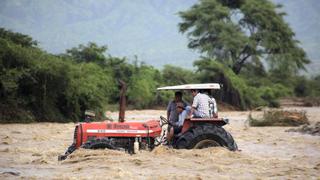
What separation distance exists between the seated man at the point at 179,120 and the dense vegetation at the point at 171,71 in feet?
52.3

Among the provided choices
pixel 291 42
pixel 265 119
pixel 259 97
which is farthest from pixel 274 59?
pixel 265 119

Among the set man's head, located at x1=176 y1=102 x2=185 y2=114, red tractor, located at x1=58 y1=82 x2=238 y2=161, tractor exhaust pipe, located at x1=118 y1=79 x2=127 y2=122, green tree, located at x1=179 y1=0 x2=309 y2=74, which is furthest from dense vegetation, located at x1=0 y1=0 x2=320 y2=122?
tractor exhaust pipe, located at x1=118 y1=79 x2=127 y2=122

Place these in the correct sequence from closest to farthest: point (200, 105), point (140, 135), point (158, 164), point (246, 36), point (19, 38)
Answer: point (158, 164)
point (140, 135)
point (200, 105)
point (19, 38)
point (246, 36)

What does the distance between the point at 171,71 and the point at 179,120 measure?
126ft

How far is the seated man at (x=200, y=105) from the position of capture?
48.5 ft

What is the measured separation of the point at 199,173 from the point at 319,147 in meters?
7.89

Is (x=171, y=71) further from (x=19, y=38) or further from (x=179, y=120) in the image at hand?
(x=179, y=120)

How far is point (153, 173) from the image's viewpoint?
494 inches

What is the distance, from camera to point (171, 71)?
5328 centimetres

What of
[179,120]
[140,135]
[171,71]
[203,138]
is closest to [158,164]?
[140,135]

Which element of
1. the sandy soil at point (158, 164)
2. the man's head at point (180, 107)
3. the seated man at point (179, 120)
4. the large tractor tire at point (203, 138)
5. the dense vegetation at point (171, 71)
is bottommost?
the sandy soil at point (158, 164)

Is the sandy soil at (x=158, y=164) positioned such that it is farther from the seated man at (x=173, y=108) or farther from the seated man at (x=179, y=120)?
the seated man at (x=173, y=108)

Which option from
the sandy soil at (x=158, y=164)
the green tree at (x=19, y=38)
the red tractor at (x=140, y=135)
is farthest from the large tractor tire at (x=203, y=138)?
the green tree at (x=19, y=38)

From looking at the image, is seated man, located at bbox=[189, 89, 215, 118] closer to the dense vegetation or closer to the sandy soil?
the sandy soil
